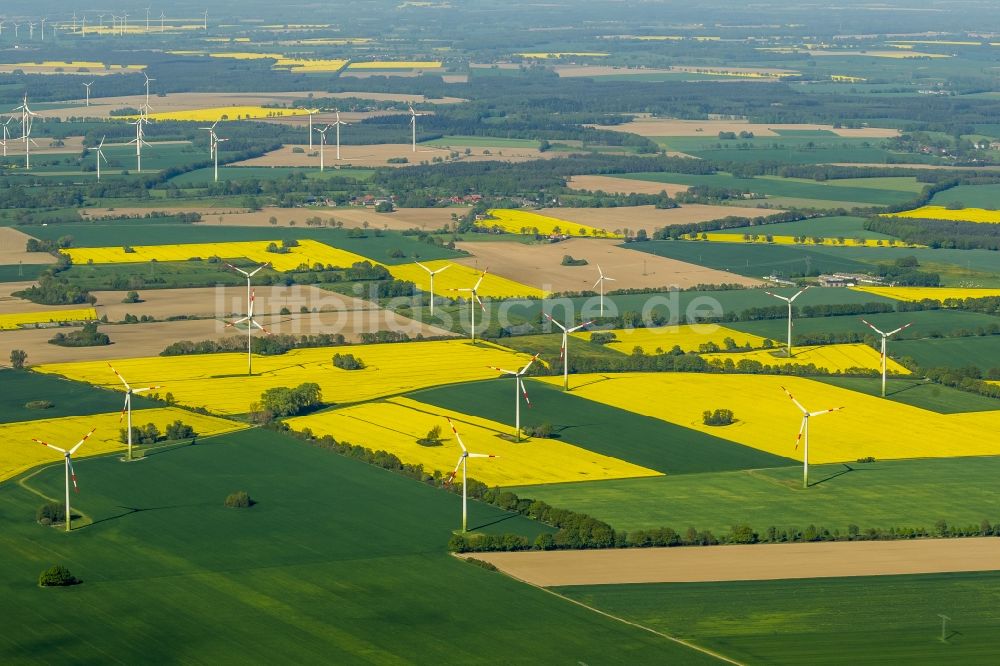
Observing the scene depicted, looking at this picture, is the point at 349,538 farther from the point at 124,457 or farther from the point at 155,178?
the point at 155,178

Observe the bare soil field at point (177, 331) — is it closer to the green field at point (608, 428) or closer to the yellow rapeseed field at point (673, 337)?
the yellow rapeseed field at point (673, 337)

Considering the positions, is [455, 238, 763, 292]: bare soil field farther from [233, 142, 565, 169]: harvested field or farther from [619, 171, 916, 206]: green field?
[233, 142, 565, 169]: harvested field

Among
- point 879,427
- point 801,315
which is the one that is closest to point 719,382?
point 879,427

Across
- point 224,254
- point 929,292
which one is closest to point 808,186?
point 929,292

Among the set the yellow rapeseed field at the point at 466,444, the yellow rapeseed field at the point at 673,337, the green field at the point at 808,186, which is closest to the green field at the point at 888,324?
the yellow rapeseed field at the point at 673,337

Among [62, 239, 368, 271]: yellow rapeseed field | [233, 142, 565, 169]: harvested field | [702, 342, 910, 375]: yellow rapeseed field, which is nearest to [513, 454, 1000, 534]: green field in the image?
[702, 342, 910, 375]: yellow rapeseed field

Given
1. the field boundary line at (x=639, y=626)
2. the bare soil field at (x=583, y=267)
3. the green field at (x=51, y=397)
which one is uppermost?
the bare soil field at (x=583, y=267)
